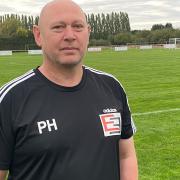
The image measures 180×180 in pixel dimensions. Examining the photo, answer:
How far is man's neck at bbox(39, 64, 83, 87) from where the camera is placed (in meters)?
2.62

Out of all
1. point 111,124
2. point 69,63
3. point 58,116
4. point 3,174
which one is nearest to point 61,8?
point 69,63

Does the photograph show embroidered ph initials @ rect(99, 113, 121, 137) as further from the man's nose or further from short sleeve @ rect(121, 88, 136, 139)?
the man's nose

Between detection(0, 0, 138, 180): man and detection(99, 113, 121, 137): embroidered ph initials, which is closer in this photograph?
detection(0, 0, 138, 180): man

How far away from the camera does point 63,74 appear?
8.61 ft

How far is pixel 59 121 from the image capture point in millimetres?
2545

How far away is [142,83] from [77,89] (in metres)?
16.3

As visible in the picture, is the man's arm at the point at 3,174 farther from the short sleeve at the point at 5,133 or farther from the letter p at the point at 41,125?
the letter p at the point at 41,125

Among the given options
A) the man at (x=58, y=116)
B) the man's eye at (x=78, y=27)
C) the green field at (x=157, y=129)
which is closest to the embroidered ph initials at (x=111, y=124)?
the man at (x=58, y=116)

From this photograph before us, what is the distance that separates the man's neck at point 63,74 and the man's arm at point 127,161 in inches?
20.3

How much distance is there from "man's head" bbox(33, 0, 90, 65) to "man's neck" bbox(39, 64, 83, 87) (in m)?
0.05

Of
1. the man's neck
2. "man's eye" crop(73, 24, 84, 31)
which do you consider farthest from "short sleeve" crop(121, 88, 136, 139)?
"man's eye" crop(73, 24, 84, 31)

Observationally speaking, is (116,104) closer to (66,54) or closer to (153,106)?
(66,54)

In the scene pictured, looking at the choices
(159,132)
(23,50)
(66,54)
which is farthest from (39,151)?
(23,50)

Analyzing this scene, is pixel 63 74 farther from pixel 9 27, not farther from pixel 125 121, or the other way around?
pixel 9 27
